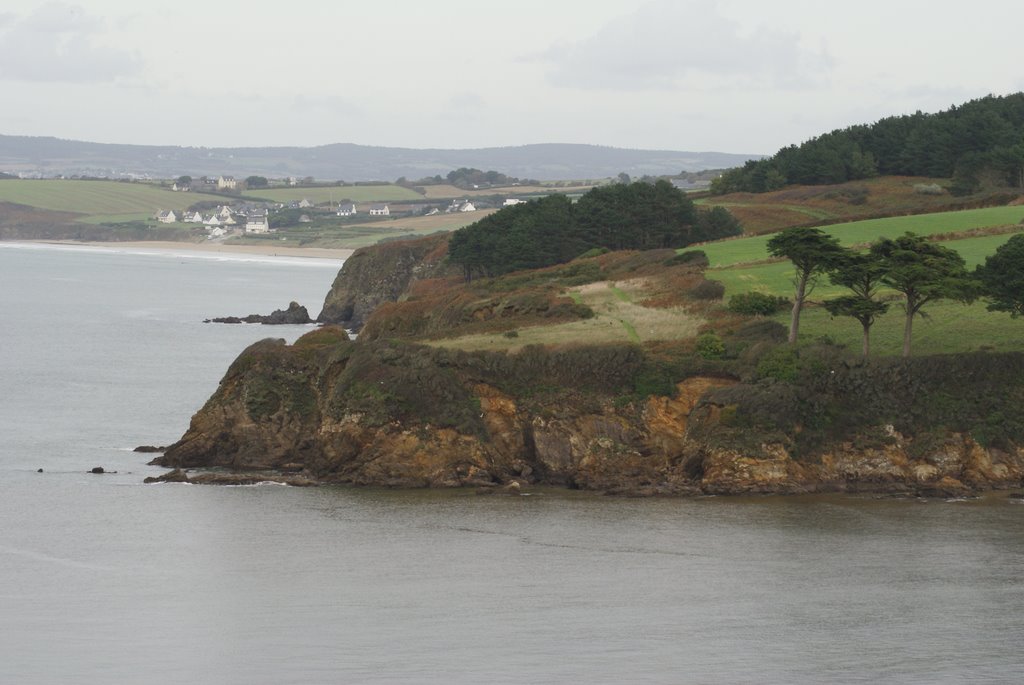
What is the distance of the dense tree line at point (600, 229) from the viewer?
88750mm

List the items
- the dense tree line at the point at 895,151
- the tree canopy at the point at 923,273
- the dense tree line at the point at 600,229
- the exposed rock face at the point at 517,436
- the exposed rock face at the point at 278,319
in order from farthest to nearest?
the dense tree line at the point at 895,151 < the exposed rock face at the point at 278,319 < the dense tree line at the point at 600,229 < the tree canopy at the point at 923,273 < the exposed rock face at the point at 517,436

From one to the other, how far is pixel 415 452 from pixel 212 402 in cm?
830

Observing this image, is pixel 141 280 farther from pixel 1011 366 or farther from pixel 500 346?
pixel 1011 366

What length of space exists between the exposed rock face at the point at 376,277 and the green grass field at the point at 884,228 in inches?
1327

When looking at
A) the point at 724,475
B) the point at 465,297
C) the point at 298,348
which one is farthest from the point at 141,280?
the point at 724,475

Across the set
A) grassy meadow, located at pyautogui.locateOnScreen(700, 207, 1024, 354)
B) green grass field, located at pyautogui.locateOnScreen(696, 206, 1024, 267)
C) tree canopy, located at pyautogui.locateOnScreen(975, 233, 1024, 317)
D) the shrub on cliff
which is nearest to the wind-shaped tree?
grassy meadow, located at pyautogui.locateOnScreen(700, 207, 1024, 354)

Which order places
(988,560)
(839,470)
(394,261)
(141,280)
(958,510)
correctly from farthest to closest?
(141,280) → (394,261) → (839,470) → (958,510) → (988,560)

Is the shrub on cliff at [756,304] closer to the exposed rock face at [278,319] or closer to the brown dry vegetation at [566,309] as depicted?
the brown dry vegetation at [566,309]

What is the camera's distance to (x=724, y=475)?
44.2 metres

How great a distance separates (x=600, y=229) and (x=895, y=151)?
128 ft

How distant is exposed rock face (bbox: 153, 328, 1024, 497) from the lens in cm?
4425

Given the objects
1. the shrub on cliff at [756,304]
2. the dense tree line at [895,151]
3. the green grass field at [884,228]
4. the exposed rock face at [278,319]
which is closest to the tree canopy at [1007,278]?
the shrub on cliff at [756,304]

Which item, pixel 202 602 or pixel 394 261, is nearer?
pixel 202 602

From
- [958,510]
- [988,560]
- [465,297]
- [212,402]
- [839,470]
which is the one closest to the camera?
[988,560]
